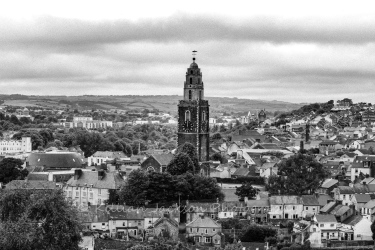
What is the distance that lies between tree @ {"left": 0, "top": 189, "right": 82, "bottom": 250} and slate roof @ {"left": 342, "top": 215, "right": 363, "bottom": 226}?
61.2 feet

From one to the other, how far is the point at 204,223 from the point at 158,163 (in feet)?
49.3

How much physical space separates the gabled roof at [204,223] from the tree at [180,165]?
36.1 feet

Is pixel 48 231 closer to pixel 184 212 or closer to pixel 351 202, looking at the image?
pixel 184 212

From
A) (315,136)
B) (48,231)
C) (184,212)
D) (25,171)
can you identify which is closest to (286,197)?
(184,212)

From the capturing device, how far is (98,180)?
6812 cm

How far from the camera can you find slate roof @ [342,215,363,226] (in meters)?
56.0

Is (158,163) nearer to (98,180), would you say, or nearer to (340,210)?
(98,180)

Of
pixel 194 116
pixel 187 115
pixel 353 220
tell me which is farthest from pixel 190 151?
pixel 353 220

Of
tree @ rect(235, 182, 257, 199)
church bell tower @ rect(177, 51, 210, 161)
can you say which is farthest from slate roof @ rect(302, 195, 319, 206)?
church bell tower @ rect(177, 51, 210, 161)

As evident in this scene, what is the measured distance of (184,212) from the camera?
59.0 metres

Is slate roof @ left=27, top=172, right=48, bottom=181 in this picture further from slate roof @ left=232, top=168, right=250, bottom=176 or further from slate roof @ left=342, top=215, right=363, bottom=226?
slate roof @ left=342, top=215, right=363, bottom=226

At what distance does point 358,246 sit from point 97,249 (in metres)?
16.8

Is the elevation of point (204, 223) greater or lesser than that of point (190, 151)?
lesser

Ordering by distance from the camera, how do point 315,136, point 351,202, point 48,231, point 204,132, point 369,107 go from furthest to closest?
point 369,107
point 315,136
point 204,132
point 351,202
point 48,231
